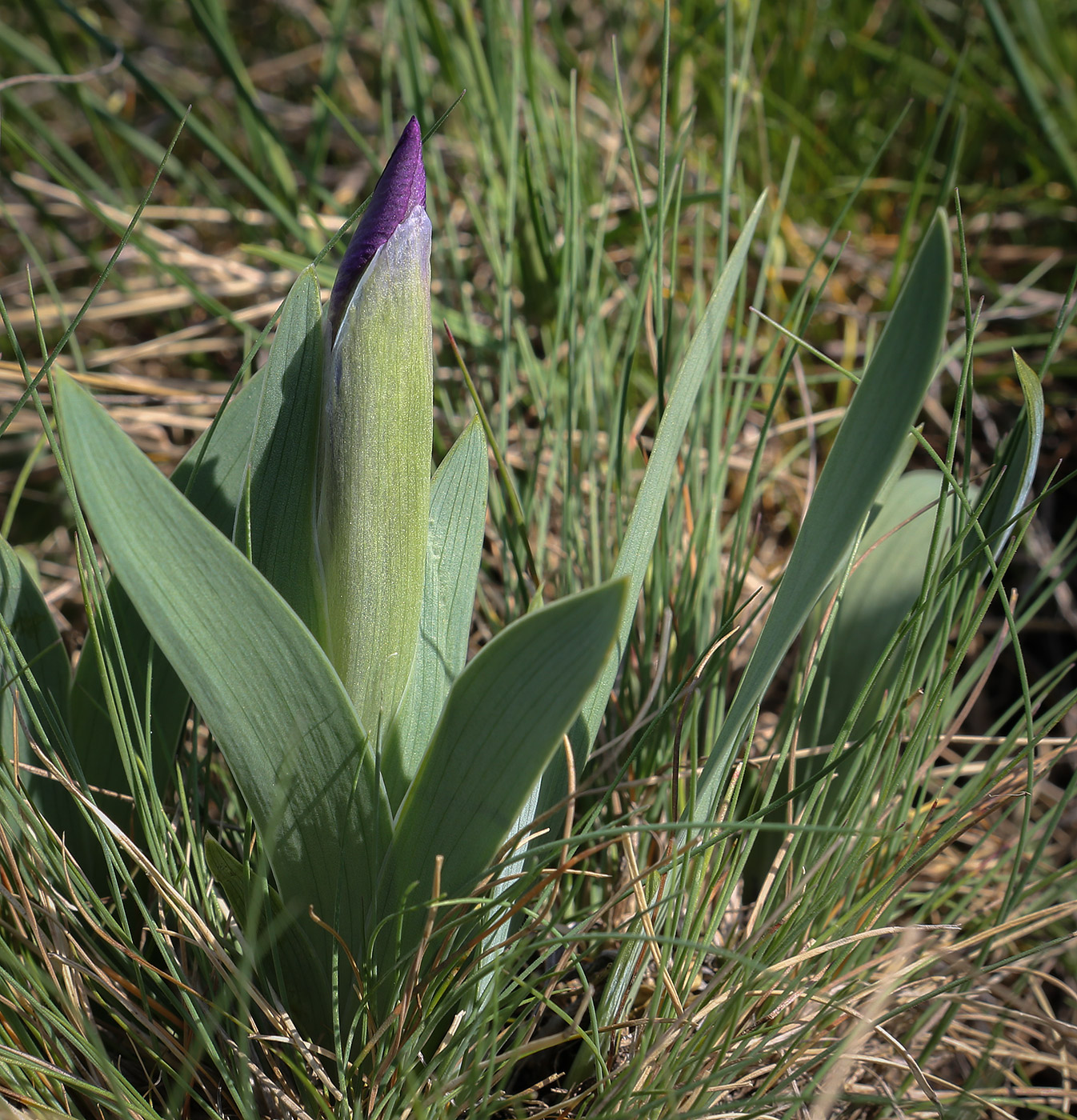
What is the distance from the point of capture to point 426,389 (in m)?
0.50

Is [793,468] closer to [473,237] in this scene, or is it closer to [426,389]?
[473,237]

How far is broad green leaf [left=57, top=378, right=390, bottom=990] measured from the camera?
1.39ft

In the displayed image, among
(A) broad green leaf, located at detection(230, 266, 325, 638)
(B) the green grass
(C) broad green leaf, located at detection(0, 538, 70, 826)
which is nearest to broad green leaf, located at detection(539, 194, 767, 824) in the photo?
(B) the green grass

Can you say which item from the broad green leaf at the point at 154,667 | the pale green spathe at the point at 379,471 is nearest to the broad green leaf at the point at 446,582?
the pale green spathe at the point at 379,471

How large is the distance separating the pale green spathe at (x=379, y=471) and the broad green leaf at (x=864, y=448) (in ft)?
0.65

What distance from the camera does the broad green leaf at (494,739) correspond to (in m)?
0.41

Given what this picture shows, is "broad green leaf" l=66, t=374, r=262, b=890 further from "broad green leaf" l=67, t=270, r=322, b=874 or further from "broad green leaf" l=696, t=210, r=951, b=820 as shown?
"broad green leaf" l=696, t=210, r=951, b=820

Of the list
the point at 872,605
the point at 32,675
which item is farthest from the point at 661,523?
the point at 32,675

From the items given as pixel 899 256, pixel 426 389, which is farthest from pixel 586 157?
pixel 426 389

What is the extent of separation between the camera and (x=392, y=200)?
1.51 feet

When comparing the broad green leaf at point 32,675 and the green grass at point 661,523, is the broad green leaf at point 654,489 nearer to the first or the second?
the green grass at point 661,523

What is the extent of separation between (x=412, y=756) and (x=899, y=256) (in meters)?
0.89

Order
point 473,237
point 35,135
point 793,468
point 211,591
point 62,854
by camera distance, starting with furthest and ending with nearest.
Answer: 1. point 35,135
2. point 473,237
3. point 793,468
4. point 62,854
5. point 211,591

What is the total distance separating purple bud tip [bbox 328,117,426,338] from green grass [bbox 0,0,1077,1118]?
23 cm
